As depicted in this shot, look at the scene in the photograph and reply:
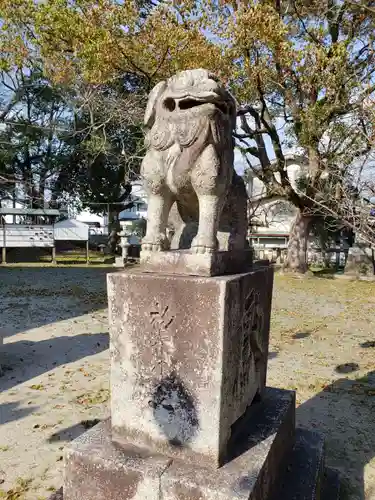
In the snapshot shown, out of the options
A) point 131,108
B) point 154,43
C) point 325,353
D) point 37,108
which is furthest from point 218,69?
point 37,108

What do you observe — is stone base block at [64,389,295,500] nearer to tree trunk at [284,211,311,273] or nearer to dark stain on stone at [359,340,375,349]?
dark stain on stone at [359,340,375,349]

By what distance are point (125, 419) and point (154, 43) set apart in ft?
30.5

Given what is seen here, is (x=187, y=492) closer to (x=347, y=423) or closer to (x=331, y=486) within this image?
(x=331, y=486)

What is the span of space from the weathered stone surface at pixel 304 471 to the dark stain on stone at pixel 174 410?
67 centimetres

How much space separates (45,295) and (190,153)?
8975 millimetres

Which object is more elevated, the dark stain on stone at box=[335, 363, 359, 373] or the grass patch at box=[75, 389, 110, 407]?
the dark stain on stone at box=[335, 363, 359, 373]

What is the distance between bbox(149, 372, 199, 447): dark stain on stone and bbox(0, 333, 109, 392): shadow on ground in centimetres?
307

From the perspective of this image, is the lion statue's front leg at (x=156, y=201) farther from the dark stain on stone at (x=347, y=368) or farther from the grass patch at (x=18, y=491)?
the dark stain on stone at (x=347, y=368)

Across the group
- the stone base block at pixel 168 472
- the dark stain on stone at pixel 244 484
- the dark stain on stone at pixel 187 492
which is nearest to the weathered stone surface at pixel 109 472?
the stone base block at pixel 168 472

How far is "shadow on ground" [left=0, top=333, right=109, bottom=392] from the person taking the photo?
4.81 m

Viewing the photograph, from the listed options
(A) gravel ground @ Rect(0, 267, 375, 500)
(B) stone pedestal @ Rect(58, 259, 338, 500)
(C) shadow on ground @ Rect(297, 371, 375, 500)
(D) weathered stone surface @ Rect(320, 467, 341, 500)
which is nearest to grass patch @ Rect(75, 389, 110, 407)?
(A) gravel ground @ Rect(0, 267, 375, 500)

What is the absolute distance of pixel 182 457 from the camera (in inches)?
81.1

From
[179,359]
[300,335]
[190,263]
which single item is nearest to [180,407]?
[179,359]

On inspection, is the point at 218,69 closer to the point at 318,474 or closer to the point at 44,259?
the point at 318,474
